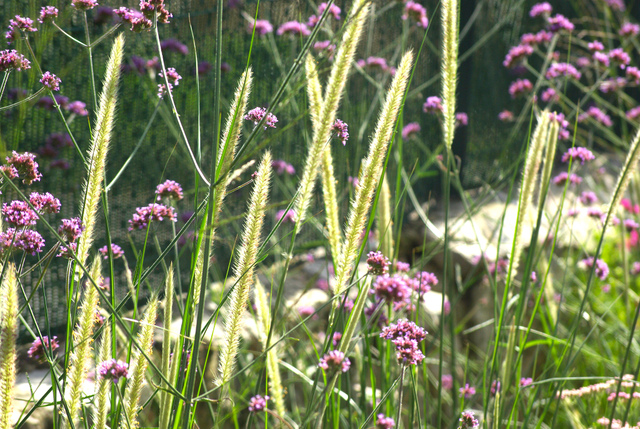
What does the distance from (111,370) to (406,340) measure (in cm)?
46

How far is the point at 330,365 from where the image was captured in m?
0.89

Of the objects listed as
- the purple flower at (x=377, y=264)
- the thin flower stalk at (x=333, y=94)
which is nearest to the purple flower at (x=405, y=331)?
the purple flower at (x=377, y=264)

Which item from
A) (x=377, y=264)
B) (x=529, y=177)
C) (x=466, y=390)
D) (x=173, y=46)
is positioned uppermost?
(x=173, y=46)

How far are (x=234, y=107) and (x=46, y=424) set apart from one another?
1.42 metres

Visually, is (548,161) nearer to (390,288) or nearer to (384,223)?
(384,223)

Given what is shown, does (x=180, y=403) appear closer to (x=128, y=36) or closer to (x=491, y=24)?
(x=128, y=36)

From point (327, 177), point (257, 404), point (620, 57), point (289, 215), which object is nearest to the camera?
point (327, 177)

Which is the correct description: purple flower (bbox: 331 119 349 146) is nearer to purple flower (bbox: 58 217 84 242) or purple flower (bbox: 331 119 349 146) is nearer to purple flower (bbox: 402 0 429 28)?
purple flower (bbox: 58 217 84 242)

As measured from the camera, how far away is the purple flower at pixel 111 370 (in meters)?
0.90

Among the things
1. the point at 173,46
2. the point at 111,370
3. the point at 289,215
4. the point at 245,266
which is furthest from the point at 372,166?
the point at 173,46

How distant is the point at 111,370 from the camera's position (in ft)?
2.95

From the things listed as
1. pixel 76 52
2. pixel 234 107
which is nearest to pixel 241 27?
pixel 76 52

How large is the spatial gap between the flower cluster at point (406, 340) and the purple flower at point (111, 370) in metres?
0.42

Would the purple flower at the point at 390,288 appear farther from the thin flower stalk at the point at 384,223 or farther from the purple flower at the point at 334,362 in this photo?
the thin flower stalk at the point at 384,223
